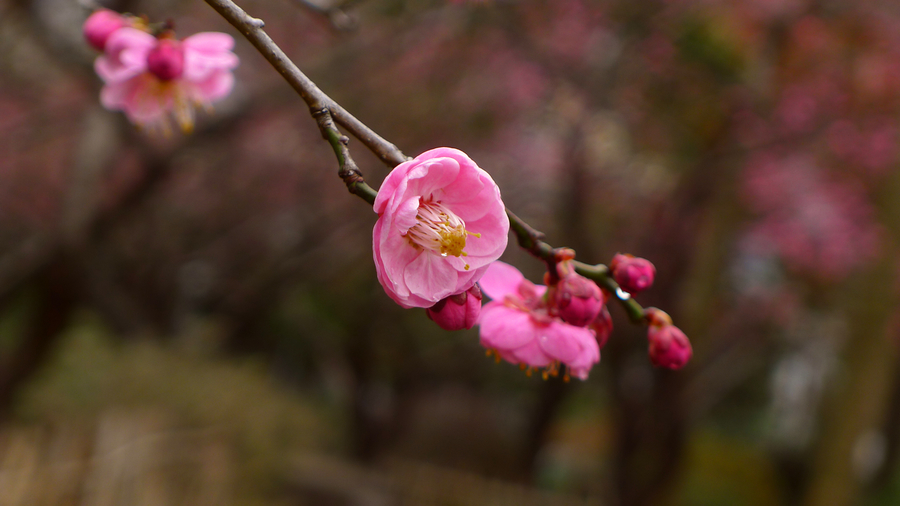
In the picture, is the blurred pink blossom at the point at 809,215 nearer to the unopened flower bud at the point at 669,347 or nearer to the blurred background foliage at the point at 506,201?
the blurred background foliage at the point at 506,201

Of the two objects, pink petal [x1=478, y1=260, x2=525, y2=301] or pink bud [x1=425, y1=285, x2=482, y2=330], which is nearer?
pink bud [x1=425, y1=285, x2=482, y2=330]

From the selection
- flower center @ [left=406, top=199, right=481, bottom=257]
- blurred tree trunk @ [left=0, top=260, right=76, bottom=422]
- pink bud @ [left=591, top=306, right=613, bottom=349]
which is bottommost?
blurred tree trunk @ [left=0, top=260, right=76, bottom=422]

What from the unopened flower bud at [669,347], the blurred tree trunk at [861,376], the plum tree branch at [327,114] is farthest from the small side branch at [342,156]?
the blurred tree trunk at [861,376]

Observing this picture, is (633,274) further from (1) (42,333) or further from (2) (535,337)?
(1) (42,333)

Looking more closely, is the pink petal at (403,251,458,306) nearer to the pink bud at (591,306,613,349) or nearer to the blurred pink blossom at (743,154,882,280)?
the pink bud at (591,306,613,349)

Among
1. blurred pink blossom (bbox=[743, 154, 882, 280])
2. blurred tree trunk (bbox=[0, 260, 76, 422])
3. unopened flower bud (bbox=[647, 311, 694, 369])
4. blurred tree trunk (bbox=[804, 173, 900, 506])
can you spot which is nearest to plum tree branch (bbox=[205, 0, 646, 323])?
unopened flower bud (bbox=[647, 311, 694, 369])

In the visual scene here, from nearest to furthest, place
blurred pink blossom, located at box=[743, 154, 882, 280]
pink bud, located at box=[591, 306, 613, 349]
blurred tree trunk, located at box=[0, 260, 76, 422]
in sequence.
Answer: pink bud, located at box=[591, 306, 613, 349], blurred tree trunk, located at box=[0, 260, 76, 422], blurred pink blossom, located at box=[743, 154, 882, 280]
